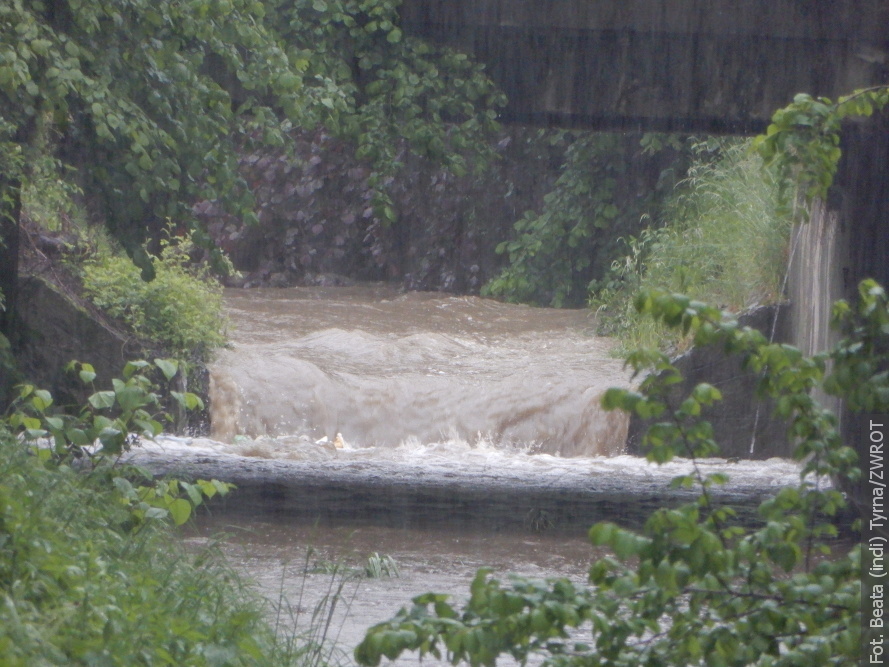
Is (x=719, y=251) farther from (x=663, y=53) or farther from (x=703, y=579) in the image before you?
(x=703, y=579)

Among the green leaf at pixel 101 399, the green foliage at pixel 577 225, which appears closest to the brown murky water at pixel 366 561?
the green leaf at pixel 101 399

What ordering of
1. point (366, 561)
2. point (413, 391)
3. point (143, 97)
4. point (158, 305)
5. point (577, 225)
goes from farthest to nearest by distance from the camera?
point (577, 225)
point (413, 391)
point (158, 305)
point (366, 561)
point (143, 97)

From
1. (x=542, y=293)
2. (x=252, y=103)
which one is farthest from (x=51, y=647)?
(x=542, y=293)

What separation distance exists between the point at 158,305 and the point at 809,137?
9.66 metres

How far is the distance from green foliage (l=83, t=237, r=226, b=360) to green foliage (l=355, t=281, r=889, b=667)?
9417 millimetres

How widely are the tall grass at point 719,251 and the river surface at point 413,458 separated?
2.05ft

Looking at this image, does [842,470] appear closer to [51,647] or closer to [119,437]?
[51,647]

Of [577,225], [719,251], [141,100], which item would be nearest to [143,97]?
[141,100]

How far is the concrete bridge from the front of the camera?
8461 mm

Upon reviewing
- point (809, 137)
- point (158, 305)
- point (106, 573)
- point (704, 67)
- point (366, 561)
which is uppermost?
point (704, 67)

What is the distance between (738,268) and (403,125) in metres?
5.34

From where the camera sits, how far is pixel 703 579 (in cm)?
238

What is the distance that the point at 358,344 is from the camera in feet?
43.6

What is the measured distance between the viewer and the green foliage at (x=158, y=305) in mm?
11430
